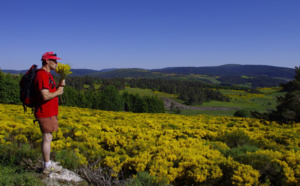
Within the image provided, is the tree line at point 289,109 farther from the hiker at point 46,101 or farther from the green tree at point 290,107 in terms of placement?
the hiker at point 46,101

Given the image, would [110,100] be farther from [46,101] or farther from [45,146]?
[46,101]

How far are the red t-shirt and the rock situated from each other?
1.40 metres

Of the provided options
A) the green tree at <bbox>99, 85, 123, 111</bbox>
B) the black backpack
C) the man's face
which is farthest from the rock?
the green tree at <bbox>99, 85, 123, 111</bbox>

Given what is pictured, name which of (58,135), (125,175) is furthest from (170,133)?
(58,135)

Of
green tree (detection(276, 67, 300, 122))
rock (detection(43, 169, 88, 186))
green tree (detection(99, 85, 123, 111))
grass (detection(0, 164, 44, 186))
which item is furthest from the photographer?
green tree (detection(99, 85, 123, 111))

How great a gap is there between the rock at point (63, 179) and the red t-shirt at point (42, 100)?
1396 millimetres

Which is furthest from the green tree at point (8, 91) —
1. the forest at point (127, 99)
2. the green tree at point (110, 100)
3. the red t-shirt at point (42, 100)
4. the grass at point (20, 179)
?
the red t-shirt at point (42, 100)

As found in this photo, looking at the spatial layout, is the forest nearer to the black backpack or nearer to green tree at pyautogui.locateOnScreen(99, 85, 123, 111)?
green tree at pyautogui.locateOnScreen(99, 85, 123, 111)

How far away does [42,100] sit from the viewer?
4.04m

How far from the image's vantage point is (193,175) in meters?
4.68

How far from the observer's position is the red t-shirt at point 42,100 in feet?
12.7

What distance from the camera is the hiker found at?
3.89m

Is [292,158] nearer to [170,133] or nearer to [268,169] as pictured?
[268,169]

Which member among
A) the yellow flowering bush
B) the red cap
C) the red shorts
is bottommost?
the red shorts
